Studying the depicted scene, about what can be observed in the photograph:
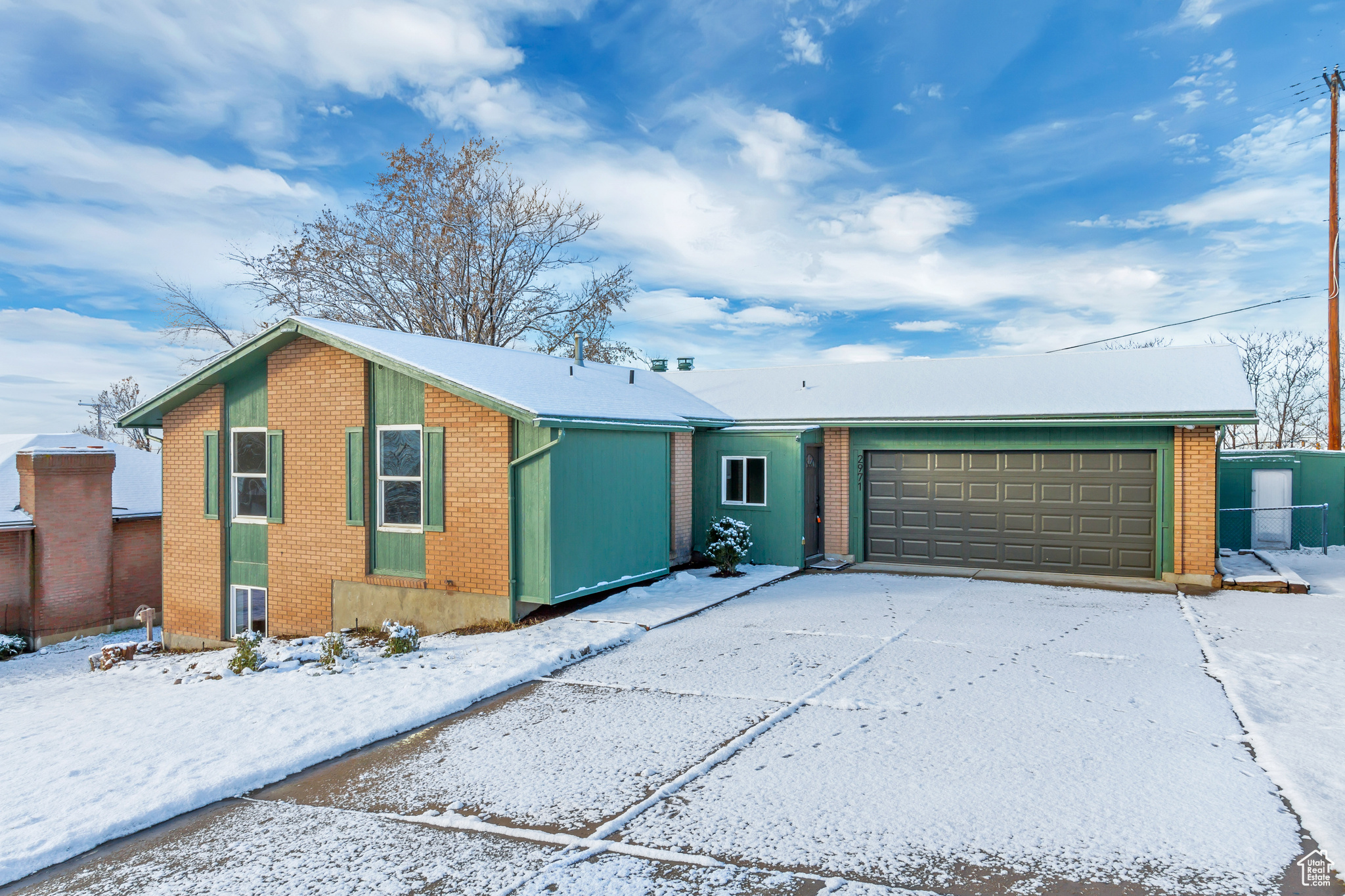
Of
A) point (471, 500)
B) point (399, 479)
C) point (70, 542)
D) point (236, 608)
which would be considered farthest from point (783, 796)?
point (70, 542)

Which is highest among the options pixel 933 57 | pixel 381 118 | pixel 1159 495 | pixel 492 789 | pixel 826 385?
pixel 381 118

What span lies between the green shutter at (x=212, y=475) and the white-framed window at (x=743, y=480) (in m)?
8.82

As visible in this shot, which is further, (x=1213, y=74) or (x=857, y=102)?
(x=857, y=102)

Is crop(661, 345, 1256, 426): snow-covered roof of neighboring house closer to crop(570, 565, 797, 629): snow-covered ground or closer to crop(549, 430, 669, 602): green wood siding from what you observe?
crop(570, 565, 797, 629): snow-covered ground

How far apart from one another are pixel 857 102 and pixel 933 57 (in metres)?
3.37

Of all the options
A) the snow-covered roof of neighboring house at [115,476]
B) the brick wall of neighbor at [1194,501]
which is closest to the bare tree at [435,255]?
the snow-covered roof of neighboring house at [115,476]

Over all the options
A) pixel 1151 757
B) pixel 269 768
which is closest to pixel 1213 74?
pixel 1151 757

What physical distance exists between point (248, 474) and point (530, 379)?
5257 millimetres

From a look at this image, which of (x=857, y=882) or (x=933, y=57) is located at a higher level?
(x=933, y=57)

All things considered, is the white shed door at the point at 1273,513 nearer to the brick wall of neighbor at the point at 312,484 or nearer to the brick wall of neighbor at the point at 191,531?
the brick wall of neighbor at the point at 312,484

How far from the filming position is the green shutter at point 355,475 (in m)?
11.2

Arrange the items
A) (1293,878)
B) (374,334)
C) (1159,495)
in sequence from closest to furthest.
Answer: (1293,878)
(374,334)
(1159,495)

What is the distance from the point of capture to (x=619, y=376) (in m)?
15.0

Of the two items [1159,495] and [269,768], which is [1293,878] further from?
[1159,495]
